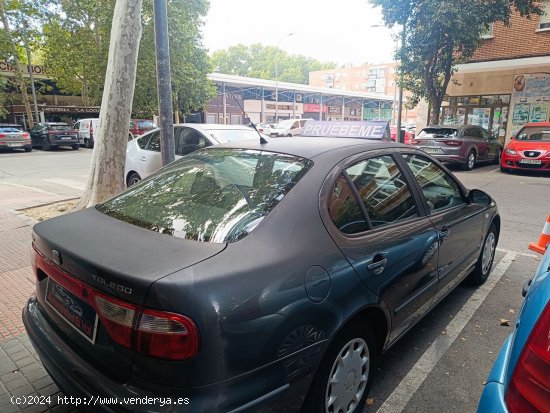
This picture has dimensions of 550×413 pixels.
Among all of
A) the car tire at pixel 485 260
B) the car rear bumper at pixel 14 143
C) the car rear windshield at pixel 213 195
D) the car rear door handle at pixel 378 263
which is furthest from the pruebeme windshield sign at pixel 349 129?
the car rear bumper at pixel 14 143

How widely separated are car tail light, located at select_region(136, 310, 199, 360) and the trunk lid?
0.31ft

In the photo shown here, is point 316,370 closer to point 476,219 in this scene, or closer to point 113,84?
point 476,219

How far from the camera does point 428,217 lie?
9.71 feet

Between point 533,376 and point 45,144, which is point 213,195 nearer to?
point 533,376

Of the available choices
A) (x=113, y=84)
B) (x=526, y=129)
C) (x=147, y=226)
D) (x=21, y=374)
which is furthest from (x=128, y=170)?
(x=526, y=129)

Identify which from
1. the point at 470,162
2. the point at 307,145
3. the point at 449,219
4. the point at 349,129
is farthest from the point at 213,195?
the point at 470,162

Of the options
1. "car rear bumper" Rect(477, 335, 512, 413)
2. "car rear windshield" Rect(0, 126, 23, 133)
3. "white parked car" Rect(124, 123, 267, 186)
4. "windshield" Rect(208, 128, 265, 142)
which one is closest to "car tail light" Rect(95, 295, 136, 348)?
"car rear bumper" Rect(477, 335, 512, 413)

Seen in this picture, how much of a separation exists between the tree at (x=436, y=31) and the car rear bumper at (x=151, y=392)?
48.8 feet

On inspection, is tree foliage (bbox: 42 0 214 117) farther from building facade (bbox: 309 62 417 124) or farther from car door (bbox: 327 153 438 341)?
building facade (bbox: 309 62 417 124)

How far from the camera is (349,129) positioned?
3.97 meters

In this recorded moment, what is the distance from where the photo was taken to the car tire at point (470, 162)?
42.4 feet

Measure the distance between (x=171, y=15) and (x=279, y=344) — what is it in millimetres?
23683

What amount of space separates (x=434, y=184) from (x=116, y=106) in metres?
5.36

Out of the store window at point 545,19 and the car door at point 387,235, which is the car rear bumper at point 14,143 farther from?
the store window at point 545,19
